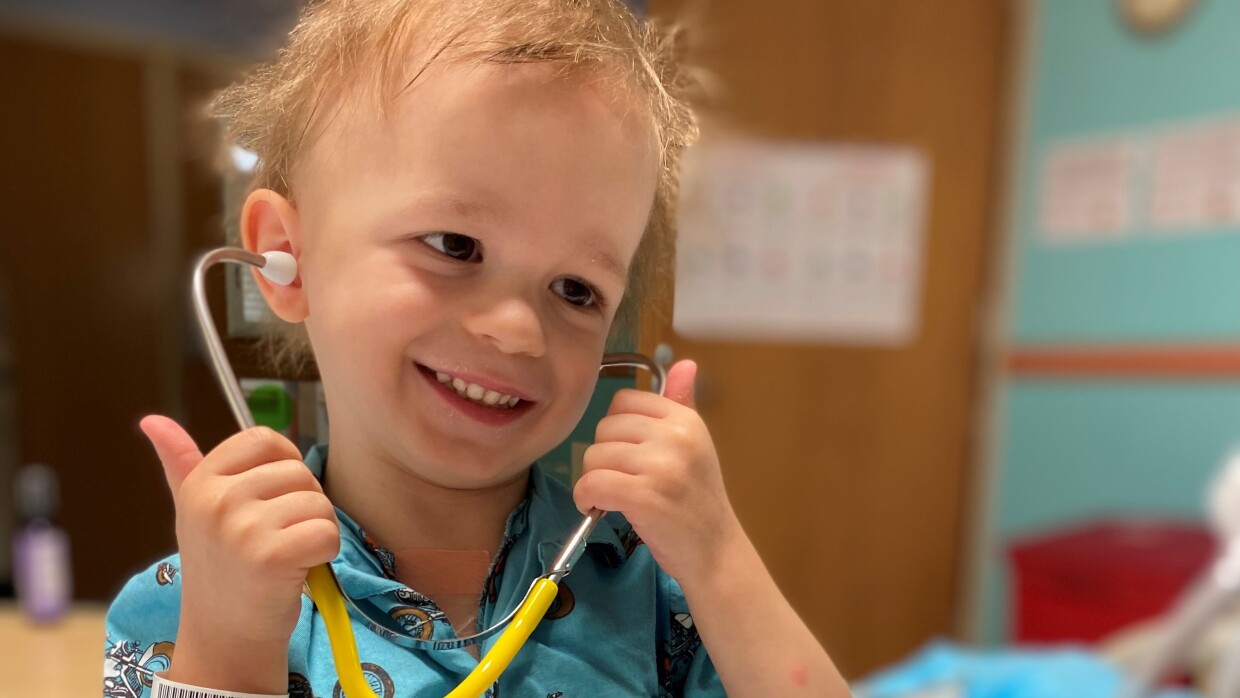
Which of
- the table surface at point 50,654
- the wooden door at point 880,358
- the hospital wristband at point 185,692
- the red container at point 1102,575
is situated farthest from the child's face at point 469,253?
the red container at point 1102,575

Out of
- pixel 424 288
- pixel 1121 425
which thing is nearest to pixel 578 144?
pixel 424 288

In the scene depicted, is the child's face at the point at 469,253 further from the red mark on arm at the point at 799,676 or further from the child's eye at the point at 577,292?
the red mark on arm at the point at 799,676

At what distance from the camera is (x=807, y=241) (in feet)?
4.31

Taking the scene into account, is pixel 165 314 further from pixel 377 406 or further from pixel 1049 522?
pixel 1049 522

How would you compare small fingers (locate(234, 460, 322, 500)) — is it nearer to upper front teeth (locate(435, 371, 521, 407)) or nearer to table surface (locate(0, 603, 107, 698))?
upper front teeth (locate(435, 371, 521, 407))

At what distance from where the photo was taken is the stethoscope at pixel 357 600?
37 cm

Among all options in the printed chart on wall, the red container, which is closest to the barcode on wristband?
the printed chart on wall

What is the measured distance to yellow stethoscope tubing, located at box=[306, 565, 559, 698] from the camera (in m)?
0.36

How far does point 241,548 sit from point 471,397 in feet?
0.38

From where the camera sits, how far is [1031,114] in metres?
2.06

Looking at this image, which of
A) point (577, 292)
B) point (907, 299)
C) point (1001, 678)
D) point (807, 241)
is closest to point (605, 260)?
Result: point (577, 292)

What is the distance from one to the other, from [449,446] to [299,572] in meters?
0.08

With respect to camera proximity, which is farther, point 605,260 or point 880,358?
point 880,358

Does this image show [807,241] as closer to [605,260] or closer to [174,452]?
[605,260]
